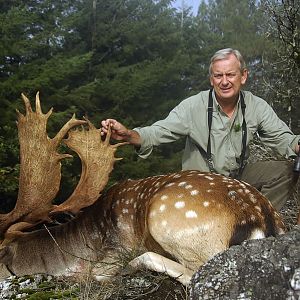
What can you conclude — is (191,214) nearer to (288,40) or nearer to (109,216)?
(109,216)

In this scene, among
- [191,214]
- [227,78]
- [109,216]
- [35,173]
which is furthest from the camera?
[227,78]

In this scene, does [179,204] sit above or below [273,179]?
above

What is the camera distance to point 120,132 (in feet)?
13.4

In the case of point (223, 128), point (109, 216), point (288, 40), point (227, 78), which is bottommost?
point (109, 216)

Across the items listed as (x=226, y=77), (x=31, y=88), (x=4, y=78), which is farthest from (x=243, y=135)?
(x=4, y=78)

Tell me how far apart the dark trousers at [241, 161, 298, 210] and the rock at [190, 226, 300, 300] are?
246 cm

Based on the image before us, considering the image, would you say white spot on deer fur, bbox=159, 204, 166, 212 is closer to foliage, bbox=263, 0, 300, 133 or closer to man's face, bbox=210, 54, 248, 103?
man's face, bbox=210, 54, 248, 103

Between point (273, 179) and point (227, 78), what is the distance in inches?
41.3

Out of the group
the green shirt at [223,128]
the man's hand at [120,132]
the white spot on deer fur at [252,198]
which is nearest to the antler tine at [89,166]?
the man's hand at [120,132]

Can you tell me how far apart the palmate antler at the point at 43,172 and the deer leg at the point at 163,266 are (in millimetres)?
596

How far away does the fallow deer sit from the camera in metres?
3.38

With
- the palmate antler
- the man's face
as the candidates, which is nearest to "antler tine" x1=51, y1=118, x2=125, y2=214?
the palmate antler

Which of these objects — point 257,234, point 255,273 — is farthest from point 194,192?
point 255,273

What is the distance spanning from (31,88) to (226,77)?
6.76 m
